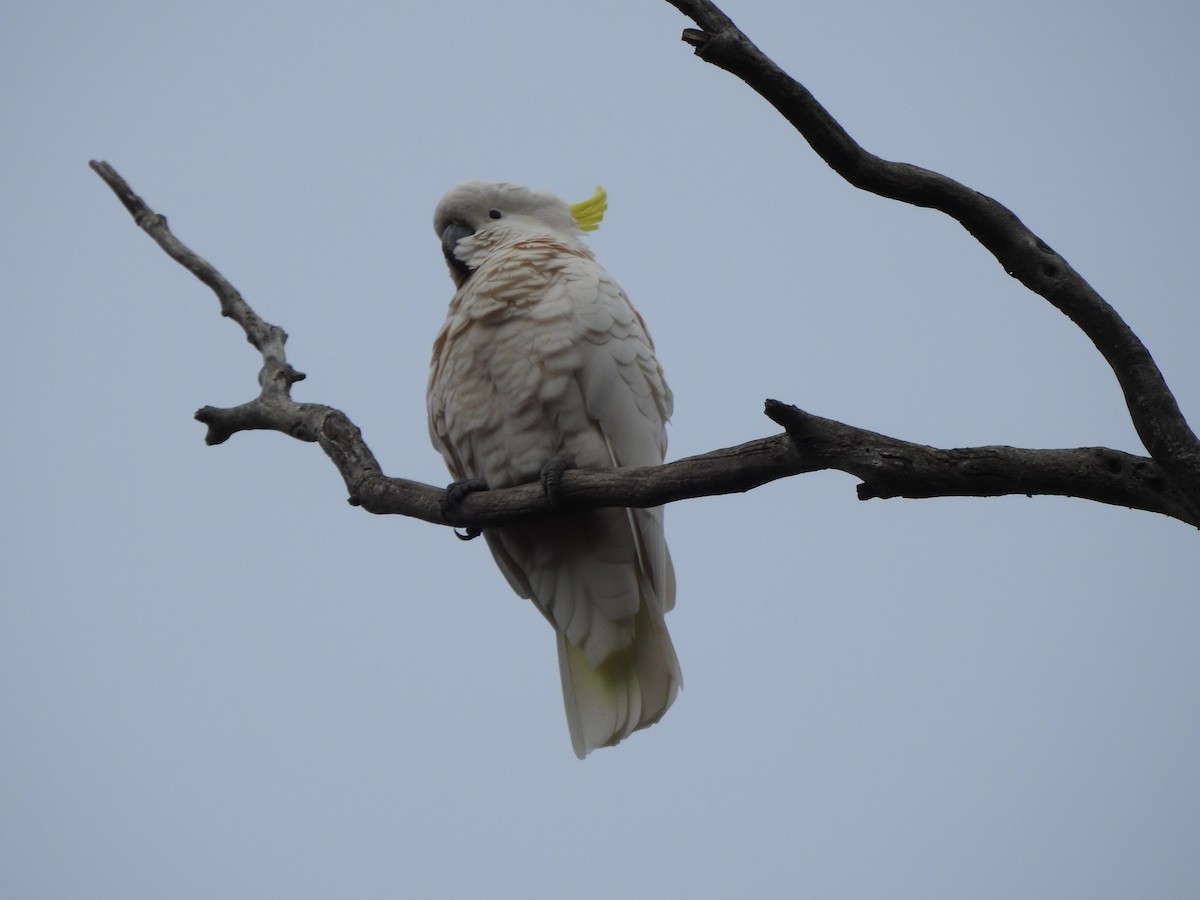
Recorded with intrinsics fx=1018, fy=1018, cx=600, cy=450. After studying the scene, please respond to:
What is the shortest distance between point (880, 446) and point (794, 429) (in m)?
0.16

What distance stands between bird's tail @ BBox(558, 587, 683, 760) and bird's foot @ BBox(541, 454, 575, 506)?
627 mm

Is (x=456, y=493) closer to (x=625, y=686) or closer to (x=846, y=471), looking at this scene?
(x=625, y=686)

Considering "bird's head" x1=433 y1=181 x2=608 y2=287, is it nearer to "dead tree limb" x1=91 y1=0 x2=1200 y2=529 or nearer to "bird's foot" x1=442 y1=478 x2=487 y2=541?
"bird's foot" x1=442 y1=478 x2=487 y2=541

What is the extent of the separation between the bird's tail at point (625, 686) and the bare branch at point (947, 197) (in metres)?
1.55

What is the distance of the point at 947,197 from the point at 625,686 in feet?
6.09

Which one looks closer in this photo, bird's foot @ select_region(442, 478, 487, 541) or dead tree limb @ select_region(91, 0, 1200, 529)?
dead tree limb @ select_region(91, 0, 1200, 529)

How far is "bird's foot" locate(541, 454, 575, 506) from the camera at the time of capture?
256 centimetres

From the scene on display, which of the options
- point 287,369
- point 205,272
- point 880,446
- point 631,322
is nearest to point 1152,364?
point 880,446

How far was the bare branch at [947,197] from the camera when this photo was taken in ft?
5.94

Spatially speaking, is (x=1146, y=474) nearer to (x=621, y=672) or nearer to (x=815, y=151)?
(x=815, y=151)

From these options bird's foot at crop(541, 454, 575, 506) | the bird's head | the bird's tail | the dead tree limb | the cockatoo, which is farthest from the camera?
the bird's head

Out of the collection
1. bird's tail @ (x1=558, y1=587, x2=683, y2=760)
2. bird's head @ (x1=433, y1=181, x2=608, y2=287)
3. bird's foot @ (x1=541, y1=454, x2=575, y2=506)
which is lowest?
bird's tail @ (x1=558, y1=587, x2=683, y2=760)

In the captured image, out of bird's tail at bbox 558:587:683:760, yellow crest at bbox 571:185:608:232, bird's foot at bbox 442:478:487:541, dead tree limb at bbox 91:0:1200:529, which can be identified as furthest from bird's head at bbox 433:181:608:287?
dead tree limb at bbox 91:0:1200:529

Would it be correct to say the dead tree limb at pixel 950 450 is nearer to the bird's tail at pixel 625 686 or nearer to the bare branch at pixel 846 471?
the bare branch at pixel 846 471
